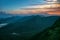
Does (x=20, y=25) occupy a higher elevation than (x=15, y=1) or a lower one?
lower

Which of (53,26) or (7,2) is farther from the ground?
(7,2)

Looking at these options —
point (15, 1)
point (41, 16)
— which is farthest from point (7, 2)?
point (41, 16)

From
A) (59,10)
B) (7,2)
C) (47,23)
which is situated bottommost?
(47,23)

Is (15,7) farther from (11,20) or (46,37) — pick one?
(46,37)

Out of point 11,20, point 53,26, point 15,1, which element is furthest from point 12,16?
point 53,26

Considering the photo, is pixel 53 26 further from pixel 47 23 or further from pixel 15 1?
pixel 15 1

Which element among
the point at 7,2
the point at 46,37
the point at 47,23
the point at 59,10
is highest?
the point at 7,2
